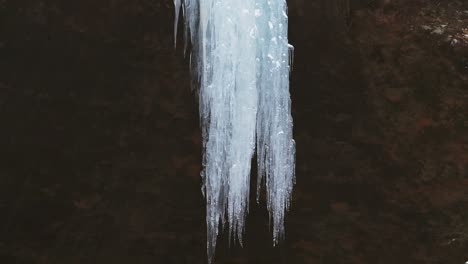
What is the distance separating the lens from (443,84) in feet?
9.44

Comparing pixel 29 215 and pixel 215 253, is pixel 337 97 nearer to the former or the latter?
pixel 215 253

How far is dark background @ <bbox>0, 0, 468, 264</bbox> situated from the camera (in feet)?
9.48

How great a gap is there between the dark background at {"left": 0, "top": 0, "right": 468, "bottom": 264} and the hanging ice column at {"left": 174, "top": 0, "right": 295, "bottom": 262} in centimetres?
28

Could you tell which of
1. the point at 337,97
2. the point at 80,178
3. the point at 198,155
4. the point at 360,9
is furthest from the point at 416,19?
the point at 80,178

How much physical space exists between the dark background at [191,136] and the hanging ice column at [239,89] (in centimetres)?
28

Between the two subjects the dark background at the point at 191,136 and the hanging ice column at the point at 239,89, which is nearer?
the hanging ice column at the point at 239,89

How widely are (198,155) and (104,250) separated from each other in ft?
2.75

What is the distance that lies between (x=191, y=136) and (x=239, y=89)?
58cm

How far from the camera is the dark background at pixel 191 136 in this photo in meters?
2.89

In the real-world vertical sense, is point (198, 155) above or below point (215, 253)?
above

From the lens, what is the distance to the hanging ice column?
8.62 feet

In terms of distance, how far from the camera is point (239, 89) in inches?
106

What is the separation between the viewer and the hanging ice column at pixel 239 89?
2.63m

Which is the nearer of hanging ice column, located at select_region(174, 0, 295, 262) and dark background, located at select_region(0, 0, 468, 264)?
hanging ice column, located at select_region(174, 0, 295, 262)
